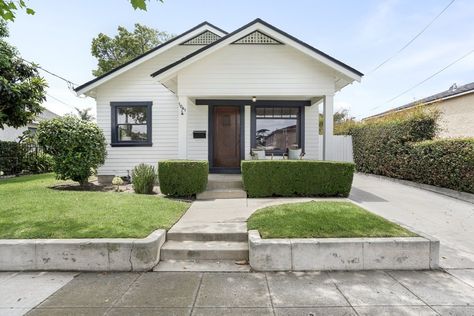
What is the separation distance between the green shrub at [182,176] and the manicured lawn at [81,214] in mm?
906

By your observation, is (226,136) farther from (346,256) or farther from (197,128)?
(346,256)

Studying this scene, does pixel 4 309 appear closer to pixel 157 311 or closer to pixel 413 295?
pixel 157 311

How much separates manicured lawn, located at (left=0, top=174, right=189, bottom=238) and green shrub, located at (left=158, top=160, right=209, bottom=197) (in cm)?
91

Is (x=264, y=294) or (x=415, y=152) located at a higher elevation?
(x=415, y=152)

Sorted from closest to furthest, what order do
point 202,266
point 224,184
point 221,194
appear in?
point 202,266, point 221,194, point 224,184

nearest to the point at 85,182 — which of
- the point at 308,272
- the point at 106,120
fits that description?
the point at 106,120

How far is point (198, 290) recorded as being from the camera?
3.43m

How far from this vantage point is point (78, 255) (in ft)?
13.3

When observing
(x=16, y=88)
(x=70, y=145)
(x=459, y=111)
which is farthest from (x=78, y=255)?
(x=459, y=111)

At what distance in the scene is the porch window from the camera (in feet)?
36.0

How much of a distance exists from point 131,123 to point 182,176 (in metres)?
4.57

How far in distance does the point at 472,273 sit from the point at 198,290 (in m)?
3.72

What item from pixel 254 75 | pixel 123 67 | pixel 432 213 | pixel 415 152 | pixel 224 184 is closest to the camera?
pixel 432 213

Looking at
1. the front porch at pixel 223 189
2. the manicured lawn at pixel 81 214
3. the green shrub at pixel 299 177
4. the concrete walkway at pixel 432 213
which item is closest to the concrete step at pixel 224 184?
the front porch at pixel 223 189
